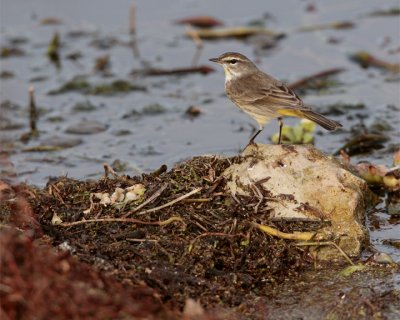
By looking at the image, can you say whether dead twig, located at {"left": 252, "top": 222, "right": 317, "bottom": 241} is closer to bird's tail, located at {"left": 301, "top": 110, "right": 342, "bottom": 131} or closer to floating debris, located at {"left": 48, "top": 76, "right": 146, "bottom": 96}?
bird's tail, located at {"left": 301, "top": 110, "right": 342, "bottom": 131}

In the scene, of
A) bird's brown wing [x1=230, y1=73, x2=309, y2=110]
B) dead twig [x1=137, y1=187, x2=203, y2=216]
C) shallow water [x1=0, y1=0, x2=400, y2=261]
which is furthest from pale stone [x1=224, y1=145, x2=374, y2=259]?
bird's brown wing [x1=230, y1=73, x2=309, y2=110]

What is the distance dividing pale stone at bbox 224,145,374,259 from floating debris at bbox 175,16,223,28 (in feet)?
27.3

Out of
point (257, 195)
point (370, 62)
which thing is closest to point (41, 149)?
point (257, 195)

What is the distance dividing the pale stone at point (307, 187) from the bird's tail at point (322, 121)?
874mm

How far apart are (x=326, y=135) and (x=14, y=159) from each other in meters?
4.25

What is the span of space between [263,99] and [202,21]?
279 inches

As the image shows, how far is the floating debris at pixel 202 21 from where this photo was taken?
52.9 feet

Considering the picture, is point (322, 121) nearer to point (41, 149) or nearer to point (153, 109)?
point (41, 149)

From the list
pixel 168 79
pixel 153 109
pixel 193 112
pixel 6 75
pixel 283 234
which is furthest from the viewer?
pixel 6 75

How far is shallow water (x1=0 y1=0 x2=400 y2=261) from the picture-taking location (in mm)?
11633

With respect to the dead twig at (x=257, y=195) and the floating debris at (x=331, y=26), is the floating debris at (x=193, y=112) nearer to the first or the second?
the floating debris at (x=331, y=26)

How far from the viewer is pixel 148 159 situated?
448 inches

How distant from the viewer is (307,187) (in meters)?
7.76

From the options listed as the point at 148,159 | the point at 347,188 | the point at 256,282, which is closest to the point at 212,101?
the point at 148,159
